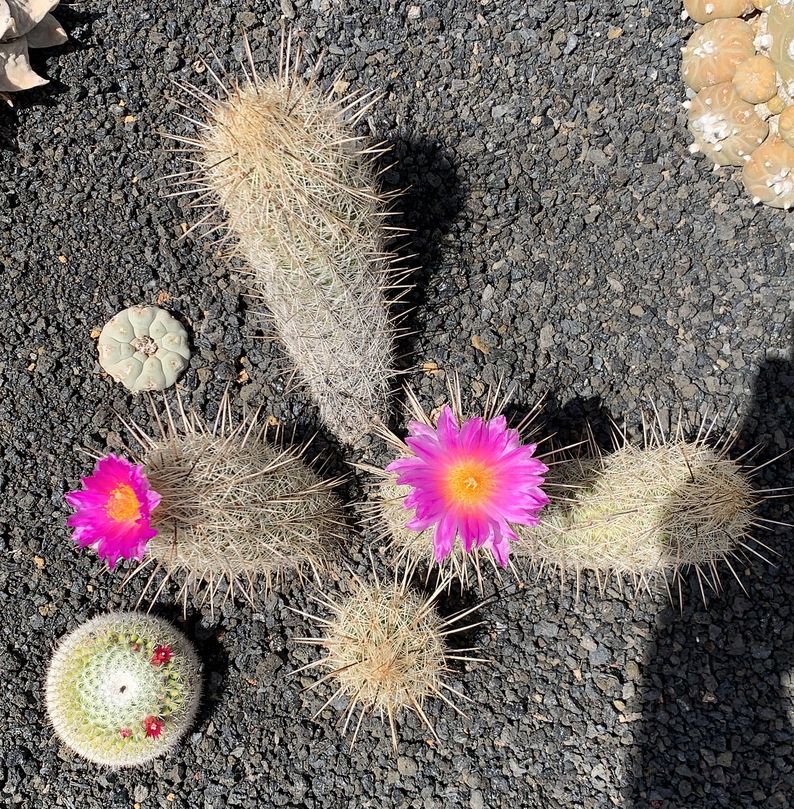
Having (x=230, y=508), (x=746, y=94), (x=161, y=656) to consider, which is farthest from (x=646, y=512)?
(x=746, y=94)

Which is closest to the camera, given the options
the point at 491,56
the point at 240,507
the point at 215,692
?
the point at 240,507

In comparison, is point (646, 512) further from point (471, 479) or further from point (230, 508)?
point (230, 508)

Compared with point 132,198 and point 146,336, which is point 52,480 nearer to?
point 146,336

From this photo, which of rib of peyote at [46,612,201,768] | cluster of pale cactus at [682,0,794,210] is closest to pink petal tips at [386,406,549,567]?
rib of peyote at [46,612,201,768]

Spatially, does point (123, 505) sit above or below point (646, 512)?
below

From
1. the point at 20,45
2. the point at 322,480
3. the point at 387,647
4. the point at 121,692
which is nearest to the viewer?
the point at 387,647

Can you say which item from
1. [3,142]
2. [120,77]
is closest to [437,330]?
[120,77]
